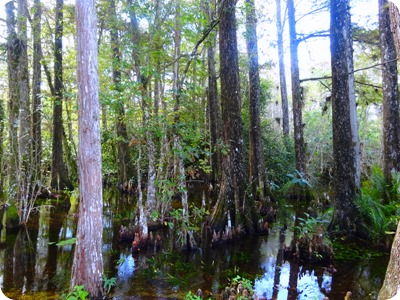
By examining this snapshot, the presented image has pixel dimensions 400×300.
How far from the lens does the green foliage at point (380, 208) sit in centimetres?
602

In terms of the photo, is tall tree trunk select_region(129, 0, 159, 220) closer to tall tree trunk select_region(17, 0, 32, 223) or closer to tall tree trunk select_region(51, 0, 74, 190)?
tall tree trunk select_region(17, 0, 32, 223)

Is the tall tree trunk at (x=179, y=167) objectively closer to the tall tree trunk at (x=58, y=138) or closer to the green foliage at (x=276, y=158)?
the tall tree trunk at (x=58, y=138)

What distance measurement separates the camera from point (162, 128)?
6.29 m

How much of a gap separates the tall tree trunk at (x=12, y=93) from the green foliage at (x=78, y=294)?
452 centimetres

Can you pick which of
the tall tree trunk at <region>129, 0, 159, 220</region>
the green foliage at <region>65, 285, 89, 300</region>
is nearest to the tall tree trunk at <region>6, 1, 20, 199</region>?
the tall tree trunk at <region>129, 0, 159, 220</region>

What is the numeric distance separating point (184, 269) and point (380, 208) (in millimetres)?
4202

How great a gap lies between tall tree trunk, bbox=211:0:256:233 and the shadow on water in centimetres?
73

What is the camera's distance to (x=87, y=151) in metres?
3.76

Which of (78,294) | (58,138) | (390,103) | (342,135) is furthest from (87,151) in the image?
(58,138)

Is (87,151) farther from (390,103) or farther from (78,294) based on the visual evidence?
(390,103)

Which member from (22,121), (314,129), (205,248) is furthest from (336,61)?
(314,129)

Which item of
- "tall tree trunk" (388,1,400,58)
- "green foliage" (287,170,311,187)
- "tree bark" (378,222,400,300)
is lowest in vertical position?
"tree bark" (378,222,400,300)

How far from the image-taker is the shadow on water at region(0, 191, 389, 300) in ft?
14.5

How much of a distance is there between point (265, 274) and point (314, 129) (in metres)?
13.8
